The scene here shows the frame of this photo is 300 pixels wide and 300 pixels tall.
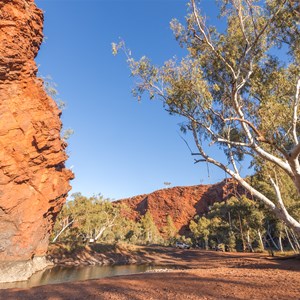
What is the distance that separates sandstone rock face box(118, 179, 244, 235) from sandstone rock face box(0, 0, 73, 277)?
71162mm

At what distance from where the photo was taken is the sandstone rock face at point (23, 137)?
15523mm

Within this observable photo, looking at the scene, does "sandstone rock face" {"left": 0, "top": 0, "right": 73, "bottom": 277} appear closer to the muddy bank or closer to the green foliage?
the muddy bank

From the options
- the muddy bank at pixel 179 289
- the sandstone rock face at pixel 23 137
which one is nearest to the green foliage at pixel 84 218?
the sandstone rock face at pixel 23 137

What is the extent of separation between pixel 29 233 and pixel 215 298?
45.9 feet

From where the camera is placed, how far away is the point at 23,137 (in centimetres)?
1659

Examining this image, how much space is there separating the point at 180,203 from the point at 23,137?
3096 inches

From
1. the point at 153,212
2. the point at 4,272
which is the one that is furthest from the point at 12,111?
the point at 153,212

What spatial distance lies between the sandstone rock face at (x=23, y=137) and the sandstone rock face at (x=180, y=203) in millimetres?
71162

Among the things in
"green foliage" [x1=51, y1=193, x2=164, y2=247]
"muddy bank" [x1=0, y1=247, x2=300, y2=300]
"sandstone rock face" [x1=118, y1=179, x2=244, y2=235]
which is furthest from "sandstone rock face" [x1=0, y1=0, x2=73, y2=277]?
"sandstone rock face" [x1=118, y1=179, x2=244, y2=235]

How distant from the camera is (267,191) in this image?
2391 cm

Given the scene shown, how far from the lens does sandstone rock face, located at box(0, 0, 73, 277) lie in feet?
50.9

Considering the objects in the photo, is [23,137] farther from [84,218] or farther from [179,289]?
[84,218]

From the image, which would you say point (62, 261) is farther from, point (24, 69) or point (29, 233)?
point (24, 69)

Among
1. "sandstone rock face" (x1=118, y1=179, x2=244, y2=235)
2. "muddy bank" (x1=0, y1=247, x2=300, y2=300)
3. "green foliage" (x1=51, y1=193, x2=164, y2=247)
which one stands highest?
"sandstone rock face" (x1=118, y1=179, x2=244, y2=235)
